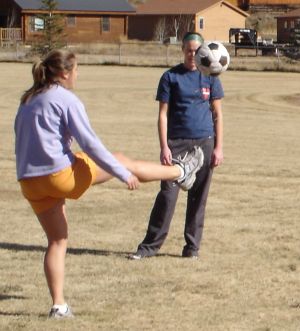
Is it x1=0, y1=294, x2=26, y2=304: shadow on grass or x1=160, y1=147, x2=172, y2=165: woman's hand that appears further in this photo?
x1=160, y1=147, x2=172, y2=165: woman's hand

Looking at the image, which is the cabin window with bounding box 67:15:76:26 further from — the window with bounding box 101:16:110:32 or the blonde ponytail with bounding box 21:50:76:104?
the blonde ponytail with bounding box 21:50:76:104

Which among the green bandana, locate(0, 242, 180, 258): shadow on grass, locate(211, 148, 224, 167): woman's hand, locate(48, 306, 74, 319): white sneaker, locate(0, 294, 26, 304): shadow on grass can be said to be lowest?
locate(0, 242, 180, 258): shadow on grass

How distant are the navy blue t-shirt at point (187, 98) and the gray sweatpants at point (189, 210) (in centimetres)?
11

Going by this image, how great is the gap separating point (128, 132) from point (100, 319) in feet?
49.6

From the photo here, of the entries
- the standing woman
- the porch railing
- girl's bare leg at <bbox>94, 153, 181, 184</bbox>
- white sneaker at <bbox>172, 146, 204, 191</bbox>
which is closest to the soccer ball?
white sneaker at <bbox>172, 146, 204, 191</bbox>

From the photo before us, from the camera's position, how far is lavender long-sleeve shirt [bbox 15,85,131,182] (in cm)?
605

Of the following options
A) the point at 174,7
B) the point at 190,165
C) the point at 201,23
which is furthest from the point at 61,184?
the point at 174,7

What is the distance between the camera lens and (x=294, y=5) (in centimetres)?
11294

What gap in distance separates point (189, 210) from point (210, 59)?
1.42 meters

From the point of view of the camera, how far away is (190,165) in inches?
301

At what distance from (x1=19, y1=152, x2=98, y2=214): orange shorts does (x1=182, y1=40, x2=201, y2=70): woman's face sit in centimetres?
227

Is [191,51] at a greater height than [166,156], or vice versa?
[191,51]

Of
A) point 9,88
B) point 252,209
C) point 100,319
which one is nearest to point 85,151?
point 100,319

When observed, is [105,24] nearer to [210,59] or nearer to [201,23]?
[201,23]
